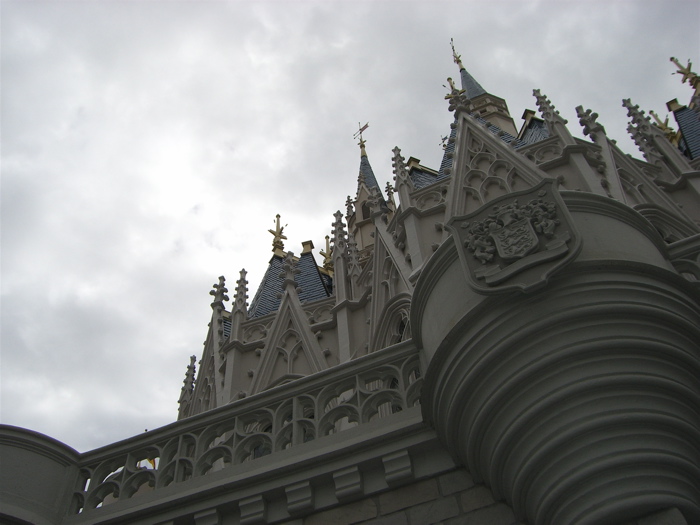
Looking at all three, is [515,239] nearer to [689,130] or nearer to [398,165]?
[398,165]

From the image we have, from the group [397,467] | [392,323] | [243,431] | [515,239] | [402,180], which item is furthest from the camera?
[402,180]

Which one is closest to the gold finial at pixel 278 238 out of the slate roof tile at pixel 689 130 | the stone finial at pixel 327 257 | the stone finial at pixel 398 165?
the stone finial at pixel 327 257

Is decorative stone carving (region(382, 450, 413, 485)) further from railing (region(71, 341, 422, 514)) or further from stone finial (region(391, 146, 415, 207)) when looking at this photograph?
stone finial (region(391, 146, 415, 207))

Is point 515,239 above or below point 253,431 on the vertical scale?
above

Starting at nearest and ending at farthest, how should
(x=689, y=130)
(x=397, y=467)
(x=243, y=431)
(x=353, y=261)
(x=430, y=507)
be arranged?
(x=430, y=507) → (x=397, y=467) → (x=243, y=431) → (x=353, y=261) → (x=689, y=130)

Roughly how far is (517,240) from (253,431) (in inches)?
138

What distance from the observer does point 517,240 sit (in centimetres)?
663

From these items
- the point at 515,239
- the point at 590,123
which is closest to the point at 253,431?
the point at 515,239

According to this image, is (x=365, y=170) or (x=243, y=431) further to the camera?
(x=365, y=170)

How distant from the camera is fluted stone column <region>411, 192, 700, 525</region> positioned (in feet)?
17.6

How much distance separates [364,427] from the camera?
7.01 metres

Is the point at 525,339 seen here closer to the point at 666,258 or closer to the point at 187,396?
the point at 666,258

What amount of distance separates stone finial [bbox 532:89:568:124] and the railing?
958 centimetres

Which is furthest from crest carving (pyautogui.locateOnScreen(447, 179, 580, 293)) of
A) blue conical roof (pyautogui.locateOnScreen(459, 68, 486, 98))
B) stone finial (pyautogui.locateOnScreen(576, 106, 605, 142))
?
blue conical roof (pyautogui.locateOnScreen(459, 68, 486, 98))
